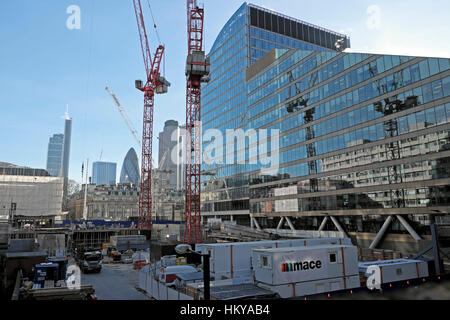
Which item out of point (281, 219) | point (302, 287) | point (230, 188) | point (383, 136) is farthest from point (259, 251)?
point (230, 188)

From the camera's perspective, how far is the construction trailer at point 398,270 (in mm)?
22464

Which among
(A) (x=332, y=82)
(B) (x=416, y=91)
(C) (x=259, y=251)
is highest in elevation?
(A) (x=332, y=82)

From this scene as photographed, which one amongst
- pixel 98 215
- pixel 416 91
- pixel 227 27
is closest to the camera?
pixel 416 91

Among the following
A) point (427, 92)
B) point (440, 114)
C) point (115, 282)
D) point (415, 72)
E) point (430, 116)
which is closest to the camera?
point (115, 282)

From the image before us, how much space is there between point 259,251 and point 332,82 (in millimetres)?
47783

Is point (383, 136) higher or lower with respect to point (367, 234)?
higher

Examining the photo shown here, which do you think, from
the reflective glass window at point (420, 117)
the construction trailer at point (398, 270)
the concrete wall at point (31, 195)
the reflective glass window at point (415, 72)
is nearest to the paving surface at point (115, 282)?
the construction trailer at point (398, 270)

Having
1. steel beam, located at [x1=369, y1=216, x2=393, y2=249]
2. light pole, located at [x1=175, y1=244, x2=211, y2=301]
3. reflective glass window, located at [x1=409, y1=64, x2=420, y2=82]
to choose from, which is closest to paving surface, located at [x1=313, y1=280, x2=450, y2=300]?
light pole, located at [x1=175, y1=244, x2=211, y2=301]

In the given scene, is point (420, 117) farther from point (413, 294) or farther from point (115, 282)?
point (115, 282)

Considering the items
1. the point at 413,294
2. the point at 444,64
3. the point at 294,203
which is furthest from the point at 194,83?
the point at 413,294

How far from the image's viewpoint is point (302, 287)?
62.0ft

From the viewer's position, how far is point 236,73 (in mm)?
107062

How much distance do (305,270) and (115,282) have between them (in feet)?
75.3
